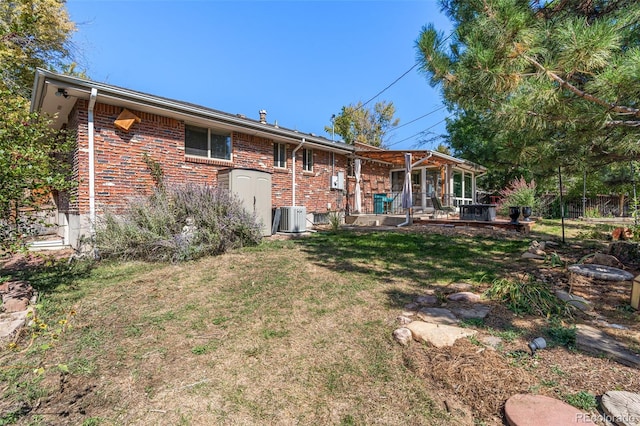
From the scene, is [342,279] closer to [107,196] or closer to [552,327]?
[552,327]

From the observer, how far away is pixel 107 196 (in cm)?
680

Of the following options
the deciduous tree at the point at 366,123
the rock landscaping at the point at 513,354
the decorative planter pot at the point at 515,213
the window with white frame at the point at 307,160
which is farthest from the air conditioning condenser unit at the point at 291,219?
the deciduous tree at the point at 366,123

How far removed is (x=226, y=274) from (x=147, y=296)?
119cm

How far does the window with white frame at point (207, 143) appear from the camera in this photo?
8.41 meters

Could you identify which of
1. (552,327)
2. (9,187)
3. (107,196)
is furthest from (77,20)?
(552,327)

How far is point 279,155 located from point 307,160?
1.42 meters

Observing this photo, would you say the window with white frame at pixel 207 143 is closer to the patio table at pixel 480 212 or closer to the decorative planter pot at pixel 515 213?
the patio table at pixel 480 212

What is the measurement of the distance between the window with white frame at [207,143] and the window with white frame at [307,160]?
324cm

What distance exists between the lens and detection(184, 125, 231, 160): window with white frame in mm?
8406

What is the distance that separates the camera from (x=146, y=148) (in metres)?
7.46

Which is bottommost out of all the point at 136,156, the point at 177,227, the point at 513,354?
the point at 513,354

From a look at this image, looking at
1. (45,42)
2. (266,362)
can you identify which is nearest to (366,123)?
(45,42)

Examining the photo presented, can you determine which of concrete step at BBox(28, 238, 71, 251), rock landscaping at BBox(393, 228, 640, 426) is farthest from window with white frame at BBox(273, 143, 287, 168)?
rock landscaping at BBox(393, 228, 640, 426)

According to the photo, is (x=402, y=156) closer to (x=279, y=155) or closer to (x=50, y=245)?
(x=279, y=155)
